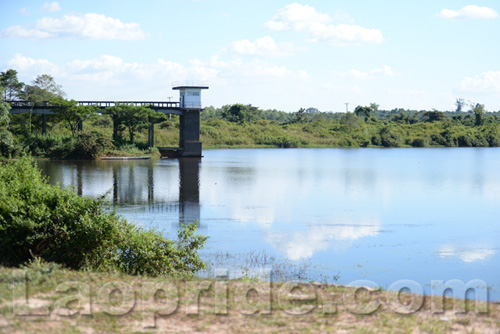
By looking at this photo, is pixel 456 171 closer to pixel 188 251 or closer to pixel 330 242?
pixel 330 242

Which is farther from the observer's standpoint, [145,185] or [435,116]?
[435,116]

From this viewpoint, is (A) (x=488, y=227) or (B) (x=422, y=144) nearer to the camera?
(A) (x=488, y=227)

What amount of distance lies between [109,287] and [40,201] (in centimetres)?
385

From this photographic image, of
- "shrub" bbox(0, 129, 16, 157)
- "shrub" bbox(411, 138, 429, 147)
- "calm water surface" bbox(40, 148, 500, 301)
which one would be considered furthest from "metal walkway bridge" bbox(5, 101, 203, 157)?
"shrub" bbox(411, 138, 429, 147)

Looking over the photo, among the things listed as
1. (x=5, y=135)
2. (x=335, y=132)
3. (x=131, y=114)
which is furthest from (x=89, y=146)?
(x=335, y=132)

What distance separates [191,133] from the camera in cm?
5375

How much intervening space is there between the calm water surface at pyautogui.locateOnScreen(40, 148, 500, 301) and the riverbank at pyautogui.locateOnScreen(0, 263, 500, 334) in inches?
144

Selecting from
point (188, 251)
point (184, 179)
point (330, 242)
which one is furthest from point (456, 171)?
point (188, 251)

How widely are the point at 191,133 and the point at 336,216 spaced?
35.1 meters

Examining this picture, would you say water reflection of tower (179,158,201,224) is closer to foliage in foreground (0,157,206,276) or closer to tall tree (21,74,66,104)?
foliage in foreground (0,157,206,276)

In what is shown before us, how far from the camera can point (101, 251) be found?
10.8m

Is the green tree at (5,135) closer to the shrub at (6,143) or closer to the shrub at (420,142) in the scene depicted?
the shrub at (6,143)

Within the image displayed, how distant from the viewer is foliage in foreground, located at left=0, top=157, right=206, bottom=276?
33.8ft

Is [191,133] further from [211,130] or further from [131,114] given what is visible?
[211,130]
